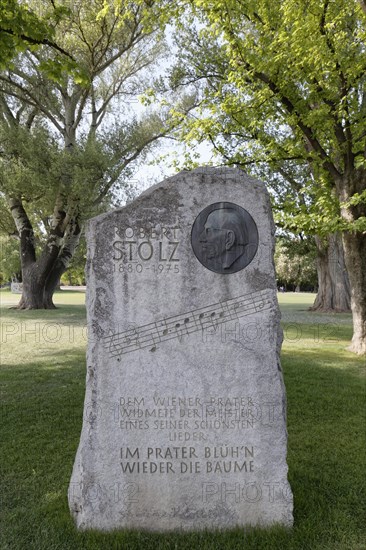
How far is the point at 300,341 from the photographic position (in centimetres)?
1374

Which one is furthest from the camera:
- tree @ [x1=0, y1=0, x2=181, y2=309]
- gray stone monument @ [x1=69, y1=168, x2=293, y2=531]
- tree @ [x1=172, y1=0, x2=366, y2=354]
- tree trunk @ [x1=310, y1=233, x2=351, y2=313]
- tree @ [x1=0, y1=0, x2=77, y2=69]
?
tree trunk @ [x1=310, y1=233, x2=351, y2=313]

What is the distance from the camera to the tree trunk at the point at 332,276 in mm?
24078

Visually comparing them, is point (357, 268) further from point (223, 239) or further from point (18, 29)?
point (18, 29)

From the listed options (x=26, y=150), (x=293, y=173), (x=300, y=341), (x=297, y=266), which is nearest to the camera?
(x=300, y=341)

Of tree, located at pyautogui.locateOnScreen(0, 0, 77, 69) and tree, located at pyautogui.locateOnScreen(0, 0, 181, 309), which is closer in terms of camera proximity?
tree, located at pyautogui.locateOnScreen(0, 0, 77, 69)

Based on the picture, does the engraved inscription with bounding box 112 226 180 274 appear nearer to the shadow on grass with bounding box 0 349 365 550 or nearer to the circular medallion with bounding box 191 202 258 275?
the circular medallion with bounding box 191 202 258 275

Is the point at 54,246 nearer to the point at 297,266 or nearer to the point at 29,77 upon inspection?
the point at 29,77

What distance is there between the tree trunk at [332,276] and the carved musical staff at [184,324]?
71.0ft

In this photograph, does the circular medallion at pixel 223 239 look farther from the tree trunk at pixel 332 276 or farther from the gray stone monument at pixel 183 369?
the tree trunk at pixel 332 276

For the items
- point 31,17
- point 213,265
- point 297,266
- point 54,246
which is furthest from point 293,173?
point 297,266

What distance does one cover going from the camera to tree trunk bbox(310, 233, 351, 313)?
24078mm

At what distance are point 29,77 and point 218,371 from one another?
823 inches

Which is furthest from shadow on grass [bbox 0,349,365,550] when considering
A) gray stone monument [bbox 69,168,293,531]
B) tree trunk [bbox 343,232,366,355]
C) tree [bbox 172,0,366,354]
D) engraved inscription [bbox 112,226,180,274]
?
tree [bbox 172,0,366,354]

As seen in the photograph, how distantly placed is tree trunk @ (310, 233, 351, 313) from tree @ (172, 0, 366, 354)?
13073mm
